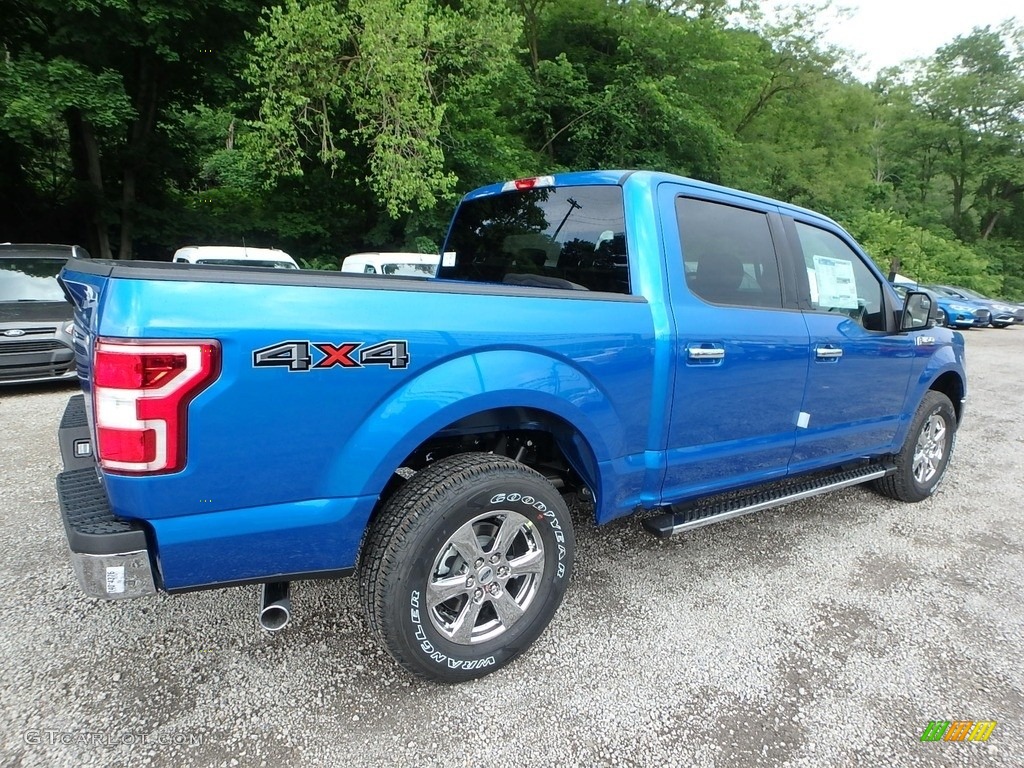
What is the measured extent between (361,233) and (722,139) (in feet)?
36.0

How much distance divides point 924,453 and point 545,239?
328 cm

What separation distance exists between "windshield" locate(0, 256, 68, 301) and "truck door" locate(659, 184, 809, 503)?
813cm

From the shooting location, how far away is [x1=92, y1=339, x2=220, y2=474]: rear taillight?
1.62 metres

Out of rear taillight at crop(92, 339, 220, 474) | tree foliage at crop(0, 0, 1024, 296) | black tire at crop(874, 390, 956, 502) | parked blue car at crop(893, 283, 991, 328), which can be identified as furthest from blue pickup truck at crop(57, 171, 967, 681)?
parked blue car at crop(893, 283, 991, 328)

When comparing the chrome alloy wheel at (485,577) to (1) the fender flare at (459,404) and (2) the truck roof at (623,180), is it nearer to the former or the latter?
(1) the fender flare at (459,404)

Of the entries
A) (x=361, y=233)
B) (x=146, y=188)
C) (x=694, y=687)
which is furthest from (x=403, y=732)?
(x=146, y=188)

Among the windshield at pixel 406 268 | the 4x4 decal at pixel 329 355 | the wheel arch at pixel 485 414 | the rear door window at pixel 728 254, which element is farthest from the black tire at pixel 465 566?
the windshield at pixel 406 268

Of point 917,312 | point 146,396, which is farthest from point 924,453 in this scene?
point 146,396

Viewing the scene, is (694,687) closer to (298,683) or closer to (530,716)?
(530,716)

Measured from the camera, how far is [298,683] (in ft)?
7.43

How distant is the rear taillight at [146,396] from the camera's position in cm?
162

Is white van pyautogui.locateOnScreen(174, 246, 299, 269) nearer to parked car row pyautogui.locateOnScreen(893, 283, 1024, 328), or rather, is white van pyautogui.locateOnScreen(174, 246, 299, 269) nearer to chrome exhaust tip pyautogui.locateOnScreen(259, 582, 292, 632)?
chrome exhaust tip pyautogui.locateOnScreen(259, 582, 292, 632)

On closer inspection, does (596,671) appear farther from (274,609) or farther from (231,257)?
(231,257)

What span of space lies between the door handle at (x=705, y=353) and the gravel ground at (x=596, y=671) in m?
1.17
